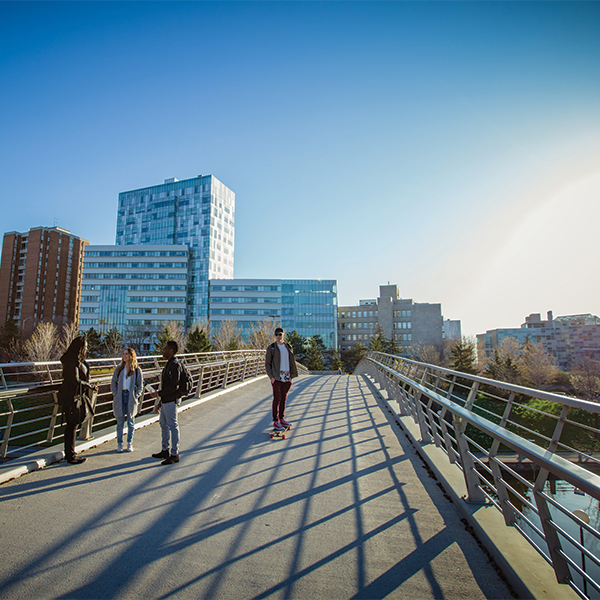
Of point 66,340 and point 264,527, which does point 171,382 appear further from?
point 66,340

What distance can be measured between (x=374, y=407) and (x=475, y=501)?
758 centimetres

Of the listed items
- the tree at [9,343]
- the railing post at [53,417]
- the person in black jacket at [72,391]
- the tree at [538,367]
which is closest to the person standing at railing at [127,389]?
the person in black jacket at [72,391]

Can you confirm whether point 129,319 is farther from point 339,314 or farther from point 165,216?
point 339,314

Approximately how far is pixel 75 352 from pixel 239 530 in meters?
3.82

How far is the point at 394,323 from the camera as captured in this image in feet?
365

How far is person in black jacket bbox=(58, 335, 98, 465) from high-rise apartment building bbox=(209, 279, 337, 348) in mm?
93887

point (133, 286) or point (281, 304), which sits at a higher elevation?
point (133, 286)

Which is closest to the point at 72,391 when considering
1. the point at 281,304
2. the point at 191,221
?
the point at 281,304

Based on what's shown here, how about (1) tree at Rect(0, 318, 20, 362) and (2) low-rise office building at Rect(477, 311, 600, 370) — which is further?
(2) low-rise office building at Rect(477, 311, 600, 370)

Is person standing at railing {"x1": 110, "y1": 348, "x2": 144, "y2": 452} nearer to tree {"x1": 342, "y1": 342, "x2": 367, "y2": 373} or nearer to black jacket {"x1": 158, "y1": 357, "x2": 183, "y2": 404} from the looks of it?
black jacket {"x1": 158, "y1": 357, "x2": 183, "y2": 404}

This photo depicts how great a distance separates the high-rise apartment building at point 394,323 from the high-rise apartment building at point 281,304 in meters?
10.6

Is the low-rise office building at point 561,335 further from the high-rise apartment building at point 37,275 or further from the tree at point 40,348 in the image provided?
the high-rise apartment building at point 37,275

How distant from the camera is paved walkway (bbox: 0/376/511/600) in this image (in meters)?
3.04

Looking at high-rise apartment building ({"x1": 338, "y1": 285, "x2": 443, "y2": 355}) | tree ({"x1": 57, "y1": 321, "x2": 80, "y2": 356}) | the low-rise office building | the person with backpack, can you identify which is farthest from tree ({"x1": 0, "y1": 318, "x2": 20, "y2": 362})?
the low-rise office building
